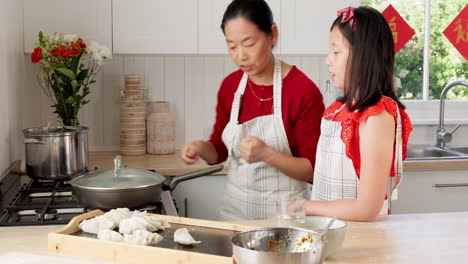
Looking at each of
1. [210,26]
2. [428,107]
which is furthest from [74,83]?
[428,107]

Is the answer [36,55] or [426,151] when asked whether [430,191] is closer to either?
[426,151]

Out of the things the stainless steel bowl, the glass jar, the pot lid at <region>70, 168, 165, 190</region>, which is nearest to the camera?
the stainless steel bowl

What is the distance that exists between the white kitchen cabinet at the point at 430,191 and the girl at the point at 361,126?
1202mm

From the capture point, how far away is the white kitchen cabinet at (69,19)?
294 centimetres

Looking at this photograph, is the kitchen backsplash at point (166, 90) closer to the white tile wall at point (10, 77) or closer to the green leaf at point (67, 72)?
the white tile wall at point (10, 77)

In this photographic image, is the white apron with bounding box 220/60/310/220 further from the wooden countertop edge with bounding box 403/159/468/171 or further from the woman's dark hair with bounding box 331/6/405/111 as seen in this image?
Answer: the wooden countertop edge with bounding box 403/159/468/171

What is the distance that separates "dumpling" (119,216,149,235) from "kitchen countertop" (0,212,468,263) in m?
0.16

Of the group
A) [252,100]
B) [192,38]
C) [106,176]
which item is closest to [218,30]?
[192,38]

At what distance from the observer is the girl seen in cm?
160

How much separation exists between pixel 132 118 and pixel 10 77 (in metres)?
0.66

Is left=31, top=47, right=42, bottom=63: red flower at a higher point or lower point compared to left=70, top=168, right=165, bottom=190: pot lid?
higher

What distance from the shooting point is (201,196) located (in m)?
2.92

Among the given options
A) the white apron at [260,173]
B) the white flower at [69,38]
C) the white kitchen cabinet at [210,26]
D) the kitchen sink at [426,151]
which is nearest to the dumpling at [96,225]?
the white apron at [260,173]

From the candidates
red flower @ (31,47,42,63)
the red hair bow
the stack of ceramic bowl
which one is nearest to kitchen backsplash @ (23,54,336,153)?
the stack of ceramic bowl
